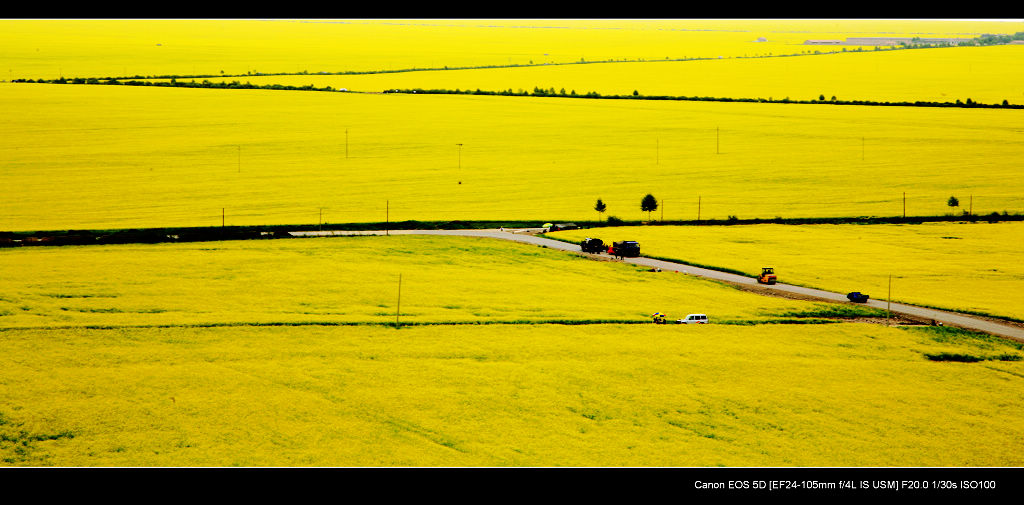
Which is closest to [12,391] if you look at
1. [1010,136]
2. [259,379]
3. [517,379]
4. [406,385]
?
[259,379]

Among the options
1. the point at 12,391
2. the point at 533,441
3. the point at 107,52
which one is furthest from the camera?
the point at 107,52

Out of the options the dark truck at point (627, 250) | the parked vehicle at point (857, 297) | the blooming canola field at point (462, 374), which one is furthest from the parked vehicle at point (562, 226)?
the parked vehicle at point (857, 297)

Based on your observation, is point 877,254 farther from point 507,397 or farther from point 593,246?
point 507,397

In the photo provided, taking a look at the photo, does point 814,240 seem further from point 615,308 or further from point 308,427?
point 308,427

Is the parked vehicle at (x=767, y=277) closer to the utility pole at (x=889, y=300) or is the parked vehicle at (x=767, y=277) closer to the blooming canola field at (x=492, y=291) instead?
the blooming canola field at (x=492, y=291)

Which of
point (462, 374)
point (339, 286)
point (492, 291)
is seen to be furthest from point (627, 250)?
point (462, 374)
